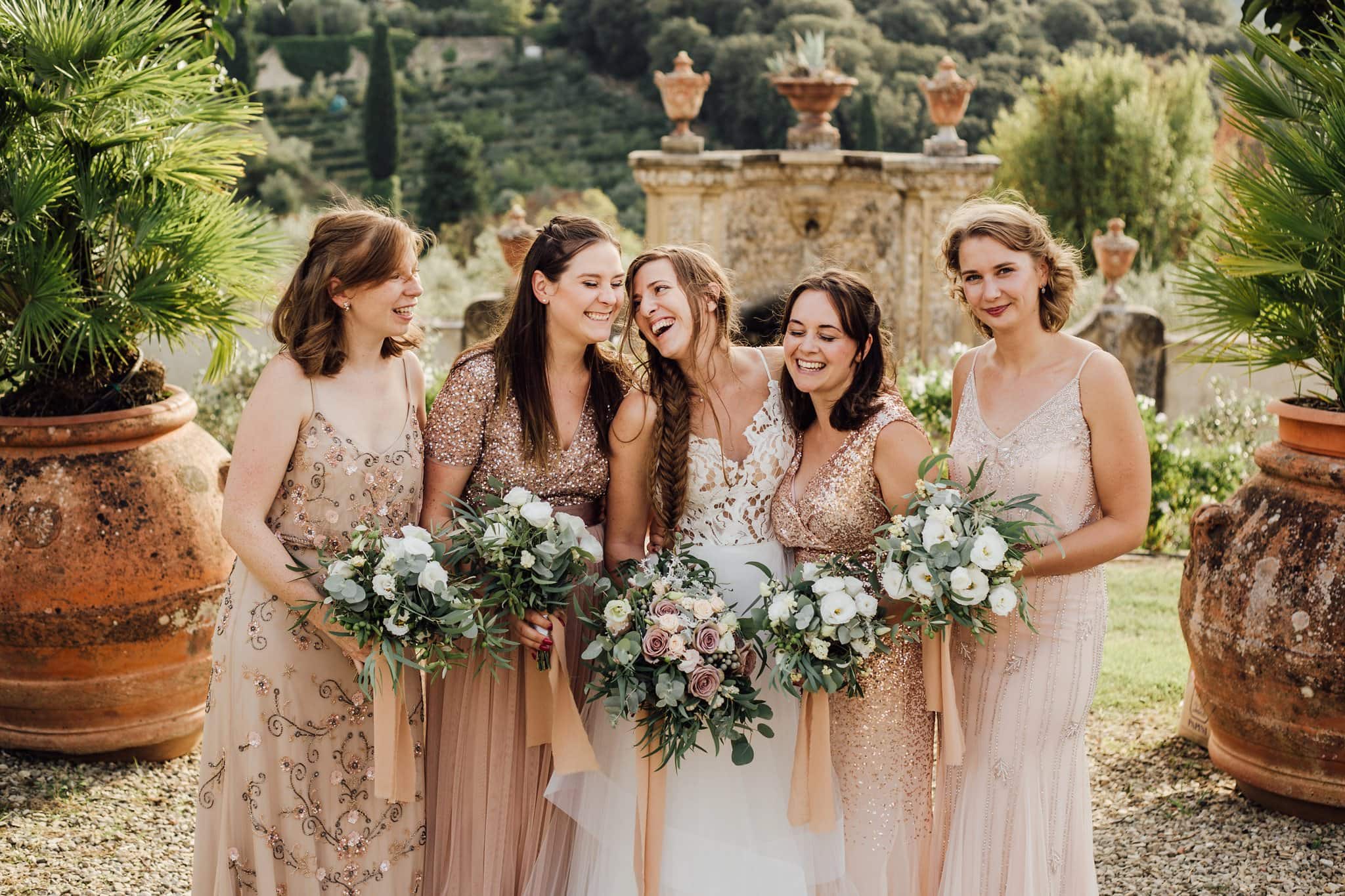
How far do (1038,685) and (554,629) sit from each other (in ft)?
4.26

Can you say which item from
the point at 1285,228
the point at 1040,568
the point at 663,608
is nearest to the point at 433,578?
the point at 663,608

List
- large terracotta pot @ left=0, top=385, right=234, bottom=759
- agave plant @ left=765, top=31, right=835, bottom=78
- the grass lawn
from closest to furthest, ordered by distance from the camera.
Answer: large terracotta pot @ left=0, top=385, right=234, bottom=759 → the grass lawn → agave plant @ left=765, top=31, right=835, bottom=78

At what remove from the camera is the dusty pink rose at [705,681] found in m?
2.93

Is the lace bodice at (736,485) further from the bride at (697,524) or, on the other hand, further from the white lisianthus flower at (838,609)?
the white lisianthus flower at (838,609)

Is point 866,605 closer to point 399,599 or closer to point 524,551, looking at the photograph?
point 524,551

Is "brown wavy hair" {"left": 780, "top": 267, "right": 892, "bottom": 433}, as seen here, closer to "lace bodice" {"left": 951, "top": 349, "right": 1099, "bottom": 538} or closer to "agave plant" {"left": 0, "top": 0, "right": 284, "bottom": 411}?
"lace bodice" {"left": 951, "top": 349, "right": 1099, "bottom": 538}

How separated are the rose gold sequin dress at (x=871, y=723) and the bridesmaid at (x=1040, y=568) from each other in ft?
0.49

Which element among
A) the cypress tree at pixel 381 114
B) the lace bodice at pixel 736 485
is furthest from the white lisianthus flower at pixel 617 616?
the cypress tree at pixel 381 114

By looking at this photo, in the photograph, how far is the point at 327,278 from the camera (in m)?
3.21

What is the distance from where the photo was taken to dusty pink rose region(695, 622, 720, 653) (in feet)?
9.59

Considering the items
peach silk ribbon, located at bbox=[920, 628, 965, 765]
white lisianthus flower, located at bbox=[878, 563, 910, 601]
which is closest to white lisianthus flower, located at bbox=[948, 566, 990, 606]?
white lisianthus flower, located at bbox=[878, 563, 910, 601]

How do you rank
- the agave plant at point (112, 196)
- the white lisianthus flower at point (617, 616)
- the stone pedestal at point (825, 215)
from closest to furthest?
the white lisianthus flower at point (617, 616), the agave plant at point (112, 196), the stone pedestal at point (825, 215)

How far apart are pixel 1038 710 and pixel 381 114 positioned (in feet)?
92.0

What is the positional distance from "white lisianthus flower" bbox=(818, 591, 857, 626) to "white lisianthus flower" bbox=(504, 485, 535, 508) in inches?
30.9
